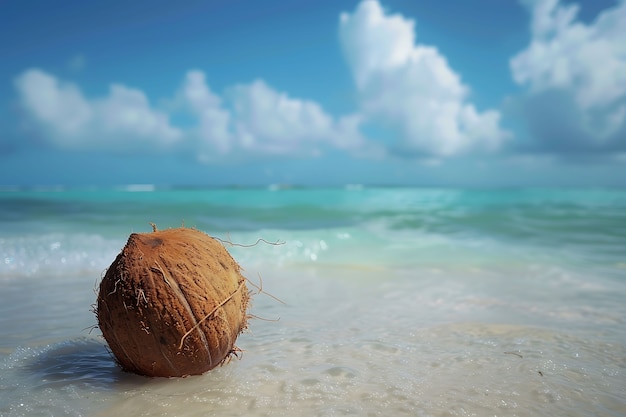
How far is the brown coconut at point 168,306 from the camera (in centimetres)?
321

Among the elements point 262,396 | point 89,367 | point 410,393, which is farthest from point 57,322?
point 410,393

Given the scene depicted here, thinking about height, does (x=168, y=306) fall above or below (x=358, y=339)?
above

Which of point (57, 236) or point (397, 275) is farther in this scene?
point (57, 236)

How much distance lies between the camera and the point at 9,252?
930 cm

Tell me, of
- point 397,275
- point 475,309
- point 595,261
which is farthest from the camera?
point 595,261

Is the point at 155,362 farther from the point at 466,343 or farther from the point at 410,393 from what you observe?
the point at 466,343

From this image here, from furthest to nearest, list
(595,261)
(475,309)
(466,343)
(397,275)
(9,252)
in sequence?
(595,261) → (9,252) → (397,275) → (475,309) → (466,343)

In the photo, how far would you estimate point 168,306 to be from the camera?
3199 mm

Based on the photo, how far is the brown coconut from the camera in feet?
10.5

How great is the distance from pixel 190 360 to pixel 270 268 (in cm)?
597

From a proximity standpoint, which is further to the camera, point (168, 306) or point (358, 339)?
point (358, 339)

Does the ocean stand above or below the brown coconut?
below

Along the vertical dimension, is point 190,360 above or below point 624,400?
above

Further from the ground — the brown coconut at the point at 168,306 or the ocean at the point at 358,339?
the brown coconut at the point at 168,306
